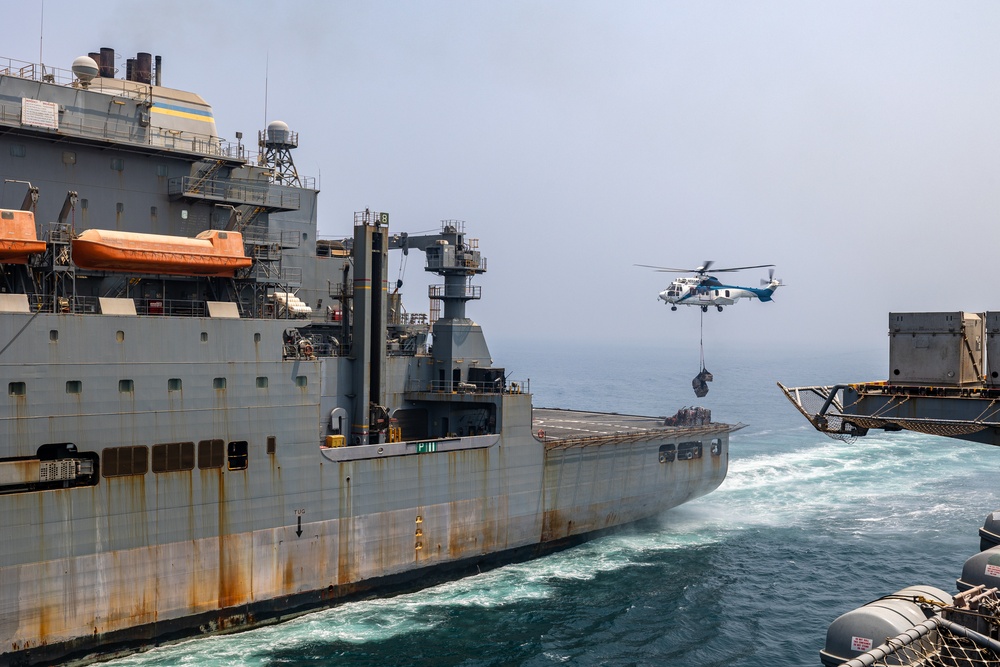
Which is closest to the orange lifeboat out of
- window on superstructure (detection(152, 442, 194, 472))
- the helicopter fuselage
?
window on superstructure (detection(152, 442, 194, 472))

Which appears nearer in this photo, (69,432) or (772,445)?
(69,432)

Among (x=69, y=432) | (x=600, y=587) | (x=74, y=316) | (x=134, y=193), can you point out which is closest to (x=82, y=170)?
(x=134, y=193)

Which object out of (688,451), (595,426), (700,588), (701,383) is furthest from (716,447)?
(700,588)

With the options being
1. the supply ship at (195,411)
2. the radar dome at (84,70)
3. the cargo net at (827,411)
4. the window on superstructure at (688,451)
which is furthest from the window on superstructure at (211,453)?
the window on superstructure at (688,451)

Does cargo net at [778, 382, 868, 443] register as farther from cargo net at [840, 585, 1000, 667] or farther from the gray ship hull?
the gray ship hull

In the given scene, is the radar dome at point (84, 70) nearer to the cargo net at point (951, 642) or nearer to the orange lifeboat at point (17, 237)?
the orange lifeboat at point (17, 237)

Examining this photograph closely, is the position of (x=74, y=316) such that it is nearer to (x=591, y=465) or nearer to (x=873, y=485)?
(x=591, y=465)

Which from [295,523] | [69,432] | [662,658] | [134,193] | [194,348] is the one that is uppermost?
[134,193]
